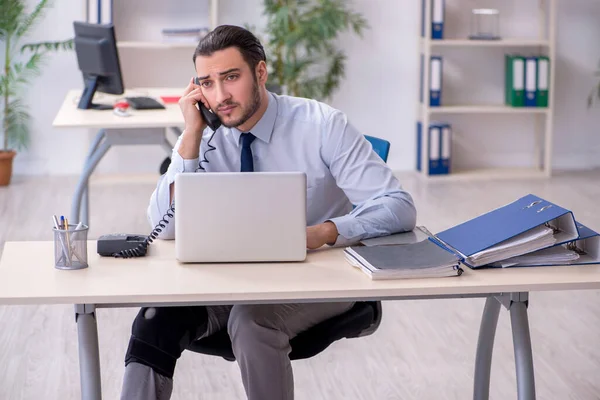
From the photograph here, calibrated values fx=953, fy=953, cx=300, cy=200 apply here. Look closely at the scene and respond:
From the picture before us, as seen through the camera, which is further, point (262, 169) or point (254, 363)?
point (262, 169)

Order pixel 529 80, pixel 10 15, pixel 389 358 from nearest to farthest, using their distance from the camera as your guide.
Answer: pixel 389 358 → pixel 10 15 → pixel 529 80

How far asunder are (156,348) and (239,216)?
1.20 feet

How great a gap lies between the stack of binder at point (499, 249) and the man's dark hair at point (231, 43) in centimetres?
62

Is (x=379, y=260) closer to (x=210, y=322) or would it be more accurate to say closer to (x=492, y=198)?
(x=210, y=322)

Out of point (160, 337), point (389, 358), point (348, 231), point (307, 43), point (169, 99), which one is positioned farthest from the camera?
point (307, 43)

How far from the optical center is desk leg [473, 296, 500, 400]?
2.54m

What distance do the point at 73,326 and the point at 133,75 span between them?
306 centimetres

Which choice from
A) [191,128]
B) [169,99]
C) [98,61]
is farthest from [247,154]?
[169,99]

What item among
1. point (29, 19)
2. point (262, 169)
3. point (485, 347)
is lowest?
point (485, 347)

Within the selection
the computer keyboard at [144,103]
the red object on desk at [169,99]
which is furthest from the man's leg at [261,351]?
the red object on desk at [169,99]

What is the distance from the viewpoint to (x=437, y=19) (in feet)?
20.4

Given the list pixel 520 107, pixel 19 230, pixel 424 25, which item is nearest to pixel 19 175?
pixel 19 230

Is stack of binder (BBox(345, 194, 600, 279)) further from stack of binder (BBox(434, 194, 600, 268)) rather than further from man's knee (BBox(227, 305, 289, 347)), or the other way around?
man's knee (BBox(227, 305, 289, 347))

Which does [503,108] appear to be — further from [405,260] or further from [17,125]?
[405,260]
